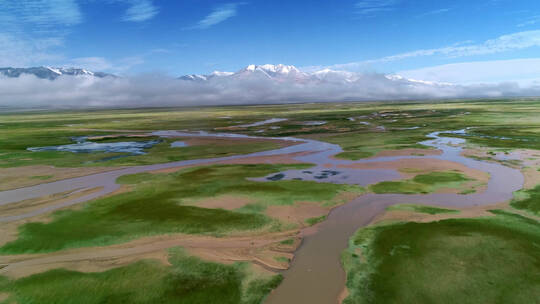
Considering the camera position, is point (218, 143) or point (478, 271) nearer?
point (478, 271)

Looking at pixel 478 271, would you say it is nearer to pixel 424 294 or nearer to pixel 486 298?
pixel 486 298

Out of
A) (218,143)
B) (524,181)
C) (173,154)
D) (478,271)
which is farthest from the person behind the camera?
(218,143)

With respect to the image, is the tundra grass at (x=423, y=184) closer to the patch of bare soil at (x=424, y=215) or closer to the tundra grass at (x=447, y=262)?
the patch of bare soil at (x=424, y=215)

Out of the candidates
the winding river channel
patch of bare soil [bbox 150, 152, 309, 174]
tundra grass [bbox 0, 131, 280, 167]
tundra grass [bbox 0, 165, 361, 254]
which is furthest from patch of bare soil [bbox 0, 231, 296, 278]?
tundra grass [bbox 0, 131, 280, 167]

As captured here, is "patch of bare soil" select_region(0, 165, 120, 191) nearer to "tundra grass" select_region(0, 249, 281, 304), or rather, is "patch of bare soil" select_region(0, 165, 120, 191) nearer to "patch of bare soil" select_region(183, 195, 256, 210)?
"patch of bare soil" select_region(183, 195, 256, 210)

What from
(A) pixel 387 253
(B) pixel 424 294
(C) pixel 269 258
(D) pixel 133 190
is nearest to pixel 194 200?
(D) pixel 133 190
